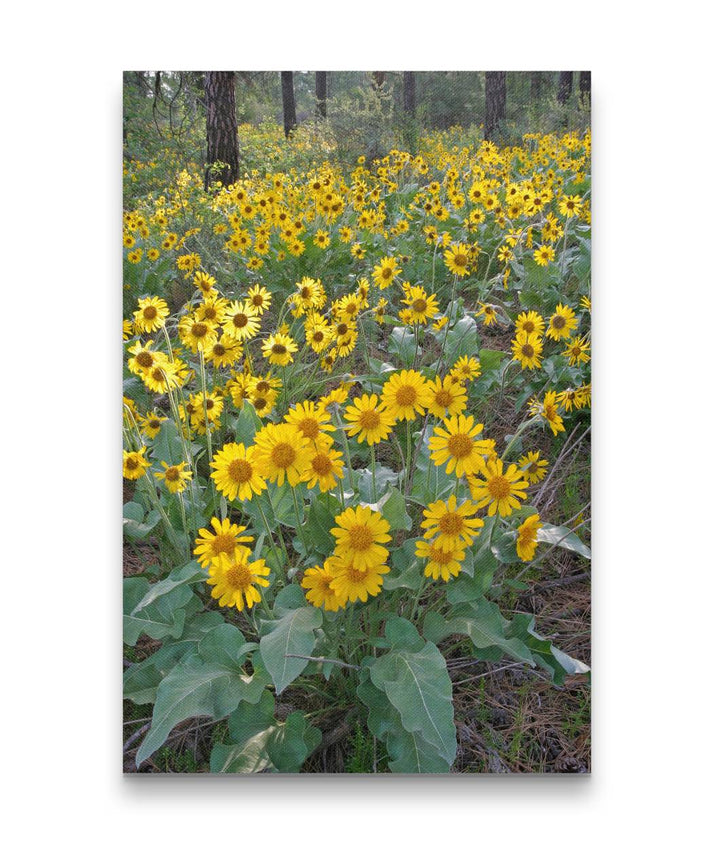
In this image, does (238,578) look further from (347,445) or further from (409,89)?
(409,89)

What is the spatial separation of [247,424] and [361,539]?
1.52ft

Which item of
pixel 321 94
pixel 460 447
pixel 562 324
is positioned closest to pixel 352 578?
pixel 460 447

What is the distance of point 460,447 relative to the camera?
1190mm

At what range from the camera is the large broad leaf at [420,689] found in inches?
44.7

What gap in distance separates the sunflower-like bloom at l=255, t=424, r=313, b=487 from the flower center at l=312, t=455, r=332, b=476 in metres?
0.01

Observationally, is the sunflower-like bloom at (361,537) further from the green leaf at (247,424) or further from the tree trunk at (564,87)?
the tree trunk at (564,87)

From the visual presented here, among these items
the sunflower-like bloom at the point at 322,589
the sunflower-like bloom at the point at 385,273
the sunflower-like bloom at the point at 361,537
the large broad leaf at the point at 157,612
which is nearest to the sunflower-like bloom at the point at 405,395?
the sunflower-like bloom at the point at 361,537

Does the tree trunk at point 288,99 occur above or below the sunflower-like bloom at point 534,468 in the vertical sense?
above

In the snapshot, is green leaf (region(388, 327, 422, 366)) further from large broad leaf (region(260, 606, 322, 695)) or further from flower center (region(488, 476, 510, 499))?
large broad leaf (region(260, 606, 322, 695))
